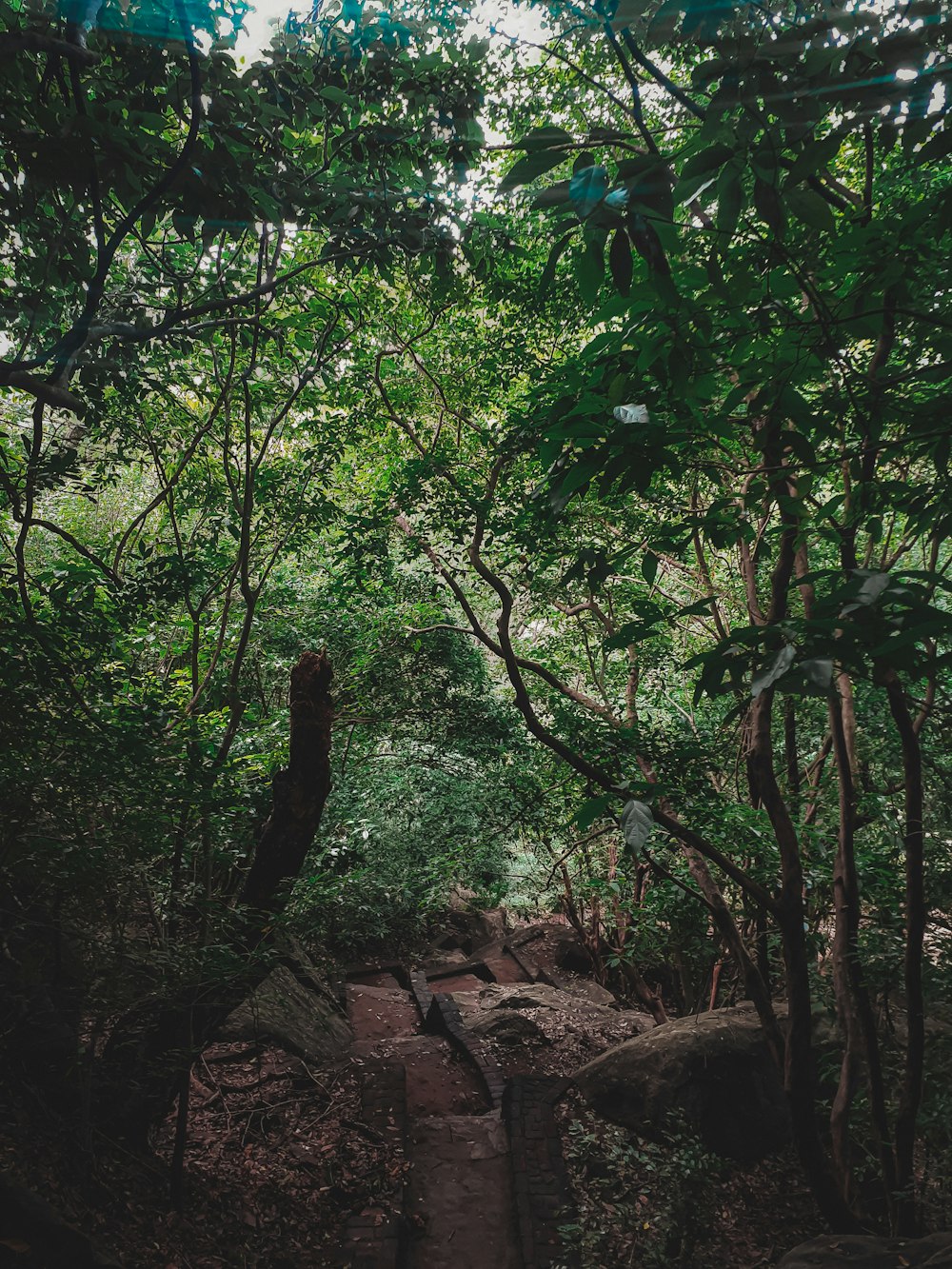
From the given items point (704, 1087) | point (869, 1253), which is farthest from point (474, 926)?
point (869, 1253)

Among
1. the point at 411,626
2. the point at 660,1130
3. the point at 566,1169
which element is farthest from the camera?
the point at 411,626

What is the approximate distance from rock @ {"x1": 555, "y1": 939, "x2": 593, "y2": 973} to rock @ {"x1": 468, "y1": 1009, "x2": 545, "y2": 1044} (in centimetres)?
521

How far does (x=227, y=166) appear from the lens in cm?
281

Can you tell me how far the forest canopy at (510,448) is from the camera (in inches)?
62.3

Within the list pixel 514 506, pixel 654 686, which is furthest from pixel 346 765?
pixel 514 506

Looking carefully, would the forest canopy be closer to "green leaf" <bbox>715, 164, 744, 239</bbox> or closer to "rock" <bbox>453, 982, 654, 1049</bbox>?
"green leaf" <bbox>715, 164, 744, 239</bbox>

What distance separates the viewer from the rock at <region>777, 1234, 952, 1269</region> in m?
3.21

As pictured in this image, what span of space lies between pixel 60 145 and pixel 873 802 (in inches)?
227

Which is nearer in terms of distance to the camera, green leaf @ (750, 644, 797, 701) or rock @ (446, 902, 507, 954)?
green leaf @ (750, 644, 797, 701)

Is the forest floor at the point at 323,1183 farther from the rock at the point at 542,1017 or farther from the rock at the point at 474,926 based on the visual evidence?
the rock at the point at 474,926

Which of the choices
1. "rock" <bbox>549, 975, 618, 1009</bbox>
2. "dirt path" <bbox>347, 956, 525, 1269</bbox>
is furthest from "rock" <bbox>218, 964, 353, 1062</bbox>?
"rock" <bbox>549, 975, 618, 1009</bbox>

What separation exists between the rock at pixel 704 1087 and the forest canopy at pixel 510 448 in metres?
0.91

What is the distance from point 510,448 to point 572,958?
11492mm

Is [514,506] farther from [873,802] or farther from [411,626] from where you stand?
[873,802]
